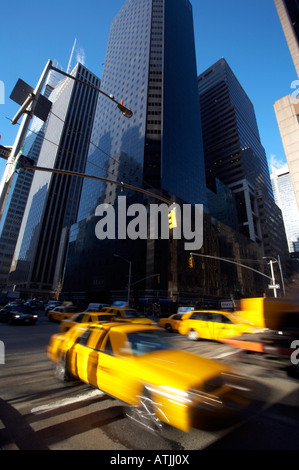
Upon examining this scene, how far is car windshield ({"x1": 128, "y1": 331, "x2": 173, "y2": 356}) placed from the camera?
388cm

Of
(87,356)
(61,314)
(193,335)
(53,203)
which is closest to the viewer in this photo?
(87,356)

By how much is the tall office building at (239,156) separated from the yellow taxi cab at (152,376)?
303ft

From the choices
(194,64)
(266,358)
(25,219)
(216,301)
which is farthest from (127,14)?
(266,358)

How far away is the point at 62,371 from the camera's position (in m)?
4.90

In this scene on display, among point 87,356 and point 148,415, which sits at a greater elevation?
point 87,356

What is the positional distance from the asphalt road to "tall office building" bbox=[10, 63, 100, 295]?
100060 millimetres

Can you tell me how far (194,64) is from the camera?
291 ft

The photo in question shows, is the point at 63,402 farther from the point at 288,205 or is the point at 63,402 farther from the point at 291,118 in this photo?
the point at 288,205

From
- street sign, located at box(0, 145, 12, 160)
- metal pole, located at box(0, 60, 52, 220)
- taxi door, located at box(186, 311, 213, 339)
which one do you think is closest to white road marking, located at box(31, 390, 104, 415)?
metal pole, located at box(0, 60, 52, 220)

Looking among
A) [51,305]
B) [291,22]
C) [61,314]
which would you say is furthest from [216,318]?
[291,22]

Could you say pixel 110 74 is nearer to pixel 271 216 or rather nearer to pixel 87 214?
pixel 87 214

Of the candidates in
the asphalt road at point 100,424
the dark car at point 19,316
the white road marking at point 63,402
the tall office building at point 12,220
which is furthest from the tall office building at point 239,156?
the white road marking at point 63,402

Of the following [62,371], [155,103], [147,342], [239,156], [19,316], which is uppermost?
[239,156]

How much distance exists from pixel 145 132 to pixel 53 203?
7420 cm
